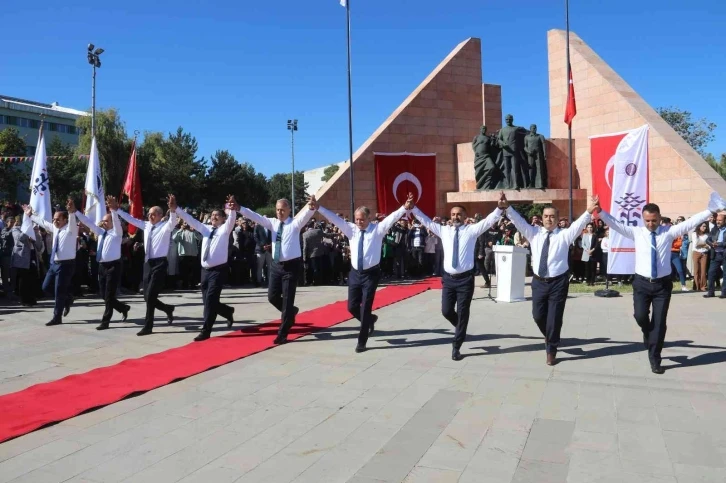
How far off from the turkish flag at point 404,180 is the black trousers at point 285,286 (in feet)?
44.5

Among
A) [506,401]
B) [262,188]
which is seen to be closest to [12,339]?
[506,401]

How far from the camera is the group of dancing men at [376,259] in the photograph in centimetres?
643

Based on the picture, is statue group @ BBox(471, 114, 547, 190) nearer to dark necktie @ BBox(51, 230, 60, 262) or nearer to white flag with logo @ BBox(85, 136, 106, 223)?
white flag with logo @ BBox(85, 136, 106, 223)

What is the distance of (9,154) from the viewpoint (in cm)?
4000

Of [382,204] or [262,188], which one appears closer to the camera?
[382,204]

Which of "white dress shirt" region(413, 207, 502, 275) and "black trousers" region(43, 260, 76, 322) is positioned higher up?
"white dress shirt" region(413, 207, 502, 275)

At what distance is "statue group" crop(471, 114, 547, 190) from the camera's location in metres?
22.2

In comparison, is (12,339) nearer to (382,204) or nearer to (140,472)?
(140,472)

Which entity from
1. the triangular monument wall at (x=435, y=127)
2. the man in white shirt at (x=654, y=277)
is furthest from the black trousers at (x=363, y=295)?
the triangular monument wall at (x=435, y=127)

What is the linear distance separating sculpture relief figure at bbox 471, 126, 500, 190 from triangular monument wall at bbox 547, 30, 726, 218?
3477 millimetres

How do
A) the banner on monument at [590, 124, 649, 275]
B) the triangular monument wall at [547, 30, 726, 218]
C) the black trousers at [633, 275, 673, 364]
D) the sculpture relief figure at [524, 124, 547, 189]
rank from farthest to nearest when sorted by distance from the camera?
the sculpture relief figure at [524, 124, 547, 189], the triangular monument wall at [547, 30, 726, 218], the banner on monument at [590, 124, 649, 275], the black trousers at [633, 275, 673, 364]

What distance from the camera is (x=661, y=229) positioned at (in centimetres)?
664

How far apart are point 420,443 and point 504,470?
Result: 0.70 meters

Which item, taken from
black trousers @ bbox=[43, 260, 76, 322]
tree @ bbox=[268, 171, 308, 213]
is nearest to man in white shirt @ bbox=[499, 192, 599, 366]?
black trousers @ bbox=[43, 260, 76, 322]
